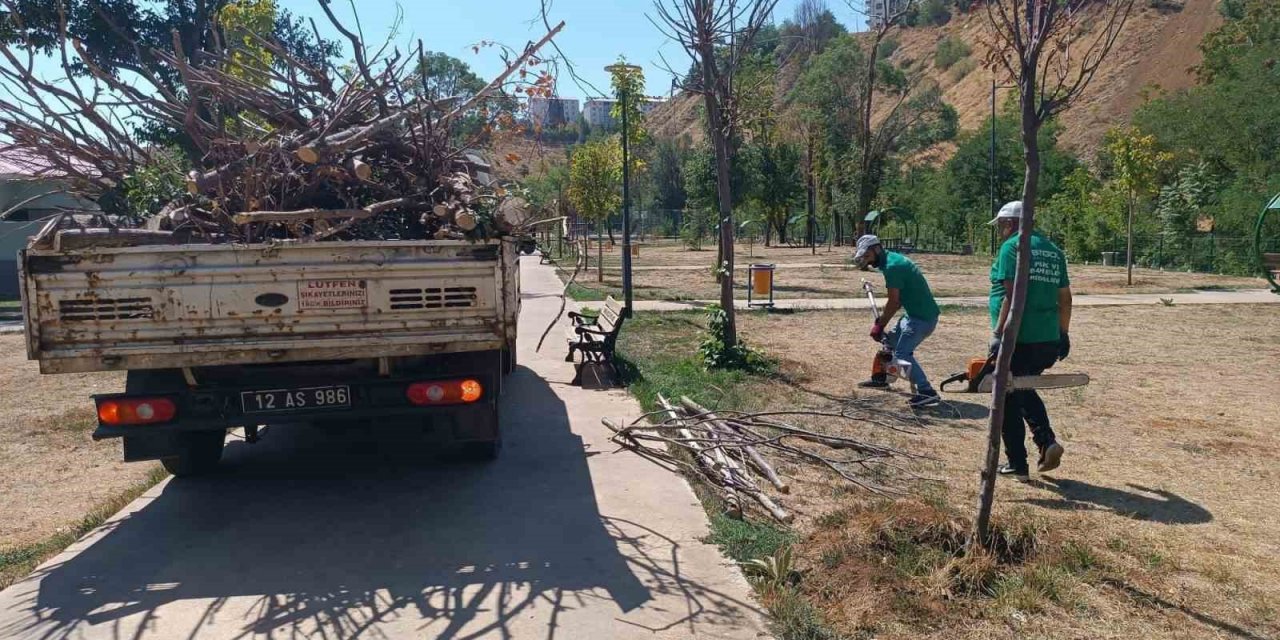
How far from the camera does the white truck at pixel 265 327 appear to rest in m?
4.83

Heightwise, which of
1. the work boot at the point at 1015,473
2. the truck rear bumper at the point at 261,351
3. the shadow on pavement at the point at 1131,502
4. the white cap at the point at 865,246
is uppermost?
the white cap at the point at 865,246

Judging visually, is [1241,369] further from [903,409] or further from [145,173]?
[145,173]

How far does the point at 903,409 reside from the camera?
25.7 ft

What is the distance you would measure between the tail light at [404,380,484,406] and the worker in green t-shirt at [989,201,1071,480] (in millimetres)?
3285

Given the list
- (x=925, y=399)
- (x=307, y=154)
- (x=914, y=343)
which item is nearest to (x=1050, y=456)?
(x=925, y=399)

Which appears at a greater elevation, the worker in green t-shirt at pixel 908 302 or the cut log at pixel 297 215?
the cut log at pixel 297 215

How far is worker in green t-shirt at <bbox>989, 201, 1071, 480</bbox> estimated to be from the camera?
215 inches

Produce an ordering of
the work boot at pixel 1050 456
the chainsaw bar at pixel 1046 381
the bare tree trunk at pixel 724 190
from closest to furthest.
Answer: the chainsaw bar at pixel 1046 381
the work boot at pixel 1050 456
the bare tree trunk at pixel 724 190

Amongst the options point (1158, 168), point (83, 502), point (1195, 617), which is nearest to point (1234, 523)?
point (1195, 617)

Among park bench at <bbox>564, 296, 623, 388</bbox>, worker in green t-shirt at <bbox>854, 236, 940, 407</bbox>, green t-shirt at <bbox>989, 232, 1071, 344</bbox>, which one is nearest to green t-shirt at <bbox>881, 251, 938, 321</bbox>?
worker in green t-shirt at <bbox>854, 236, 940, 407</bbox>

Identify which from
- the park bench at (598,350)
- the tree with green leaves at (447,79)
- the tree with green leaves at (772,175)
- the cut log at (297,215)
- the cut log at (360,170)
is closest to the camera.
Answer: the cut log at (297,215)

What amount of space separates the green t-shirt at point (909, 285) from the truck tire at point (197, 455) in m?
5.41

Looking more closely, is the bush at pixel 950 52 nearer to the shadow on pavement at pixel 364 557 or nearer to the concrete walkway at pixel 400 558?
the concrete walkway at pixel 400 558

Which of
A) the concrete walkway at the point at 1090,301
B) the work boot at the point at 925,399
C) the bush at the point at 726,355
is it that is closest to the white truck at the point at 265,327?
the work boot at the point at 925,399
